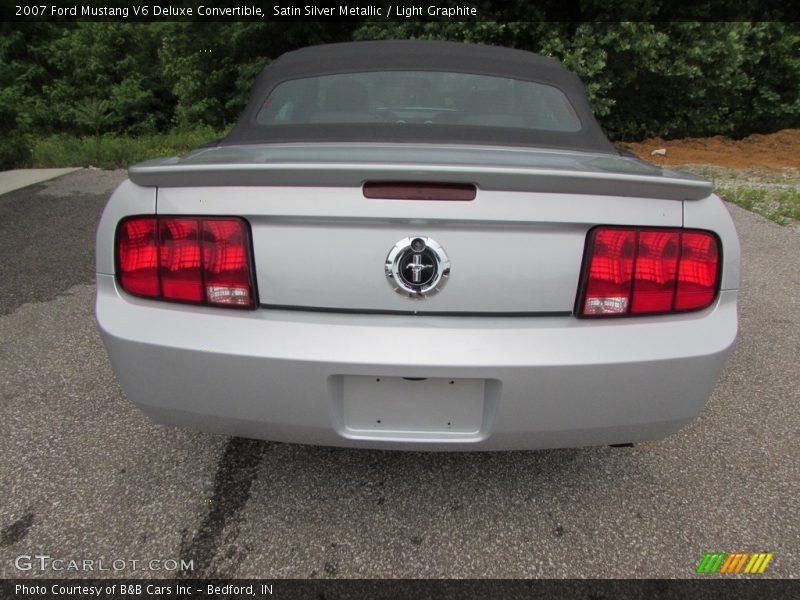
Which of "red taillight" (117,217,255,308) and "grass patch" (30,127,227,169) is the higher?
"red taillight" (117,217,255,308)

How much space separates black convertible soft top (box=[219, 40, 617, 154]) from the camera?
7.66 feet

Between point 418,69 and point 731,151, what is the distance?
16324 mm

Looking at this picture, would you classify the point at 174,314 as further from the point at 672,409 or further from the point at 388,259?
the point at 672,409

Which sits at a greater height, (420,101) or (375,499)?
(420,101)

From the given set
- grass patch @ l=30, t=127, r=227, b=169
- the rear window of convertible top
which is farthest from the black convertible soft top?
grass patch @ l=30, t=127, r=227, b=169

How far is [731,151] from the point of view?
619 inches

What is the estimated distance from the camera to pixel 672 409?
1.59 meters

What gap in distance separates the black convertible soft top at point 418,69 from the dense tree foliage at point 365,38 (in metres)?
11.8

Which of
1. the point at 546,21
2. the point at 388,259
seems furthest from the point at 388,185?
the point at 546,21

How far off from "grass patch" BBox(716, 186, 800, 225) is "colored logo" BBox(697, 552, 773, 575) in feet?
20.0

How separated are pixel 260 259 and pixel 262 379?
324 millimetres
